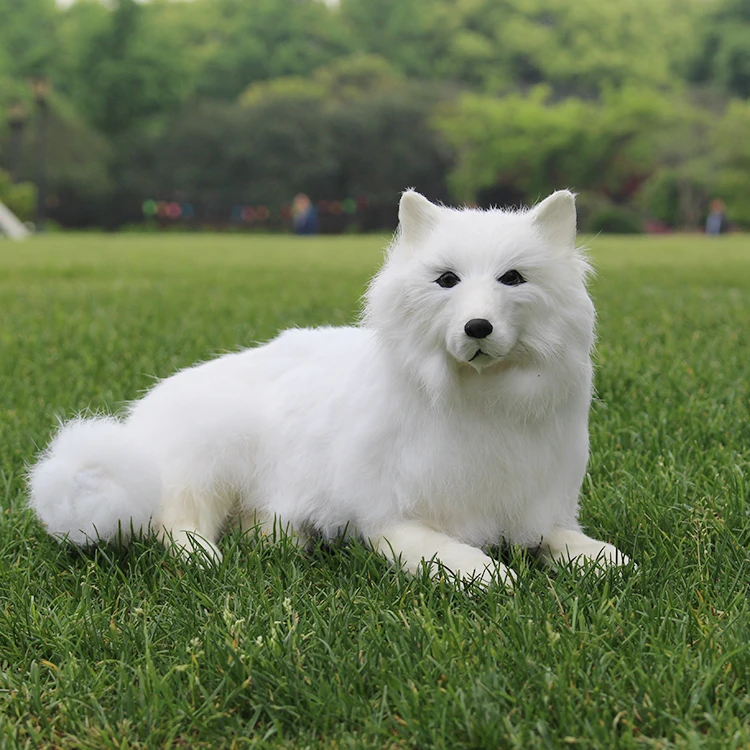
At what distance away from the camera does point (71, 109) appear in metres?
58.7

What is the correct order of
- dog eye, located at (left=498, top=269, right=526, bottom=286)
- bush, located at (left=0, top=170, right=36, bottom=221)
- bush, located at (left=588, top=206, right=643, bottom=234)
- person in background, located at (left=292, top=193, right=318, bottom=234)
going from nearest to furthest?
dog eye, located at (left=498, top=269, right=526, bottom=286) < bush, located at (left=0, top=170, right=36, bottom=221) < bush, located at (left=588, top=206, right=643, bottom=234) < person in background, located at (left=292, top=193, right=318, bottom=234)

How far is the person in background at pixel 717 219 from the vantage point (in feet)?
136

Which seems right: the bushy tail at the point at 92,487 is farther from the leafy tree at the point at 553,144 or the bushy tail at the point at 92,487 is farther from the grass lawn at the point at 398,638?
the leafy tree at the point at 553,144

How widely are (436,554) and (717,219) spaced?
4222 centimetres

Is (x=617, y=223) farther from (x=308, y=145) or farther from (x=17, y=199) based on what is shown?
(x=17, y=199)

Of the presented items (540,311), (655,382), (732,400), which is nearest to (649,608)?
(540,311)

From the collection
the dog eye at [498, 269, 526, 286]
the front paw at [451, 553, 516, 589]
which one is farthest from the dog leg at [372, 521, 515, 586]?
the dog eye at [498, 269, 526, 286]

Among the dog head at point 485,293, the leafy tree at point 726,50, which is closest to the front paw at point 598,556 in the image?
the dog head at point 485,293

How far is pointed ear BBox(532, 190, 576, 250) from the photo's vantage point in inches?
91.3

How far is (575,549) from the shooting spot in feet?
8.05

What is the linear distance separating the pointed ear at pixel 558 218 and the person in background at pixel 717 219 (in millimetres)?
41764

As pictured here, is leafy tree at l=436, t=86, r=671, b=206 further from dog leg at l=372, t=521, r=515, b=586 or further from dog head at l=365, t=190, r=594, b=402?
dog leg at l=372, t=521, r=515, b=586

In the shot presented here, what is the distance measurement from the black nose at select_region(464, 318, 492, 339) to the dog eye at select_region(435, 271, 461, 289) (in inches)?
6.9

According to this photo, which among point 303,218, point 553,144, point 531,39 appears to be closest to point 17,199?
point 303,218
